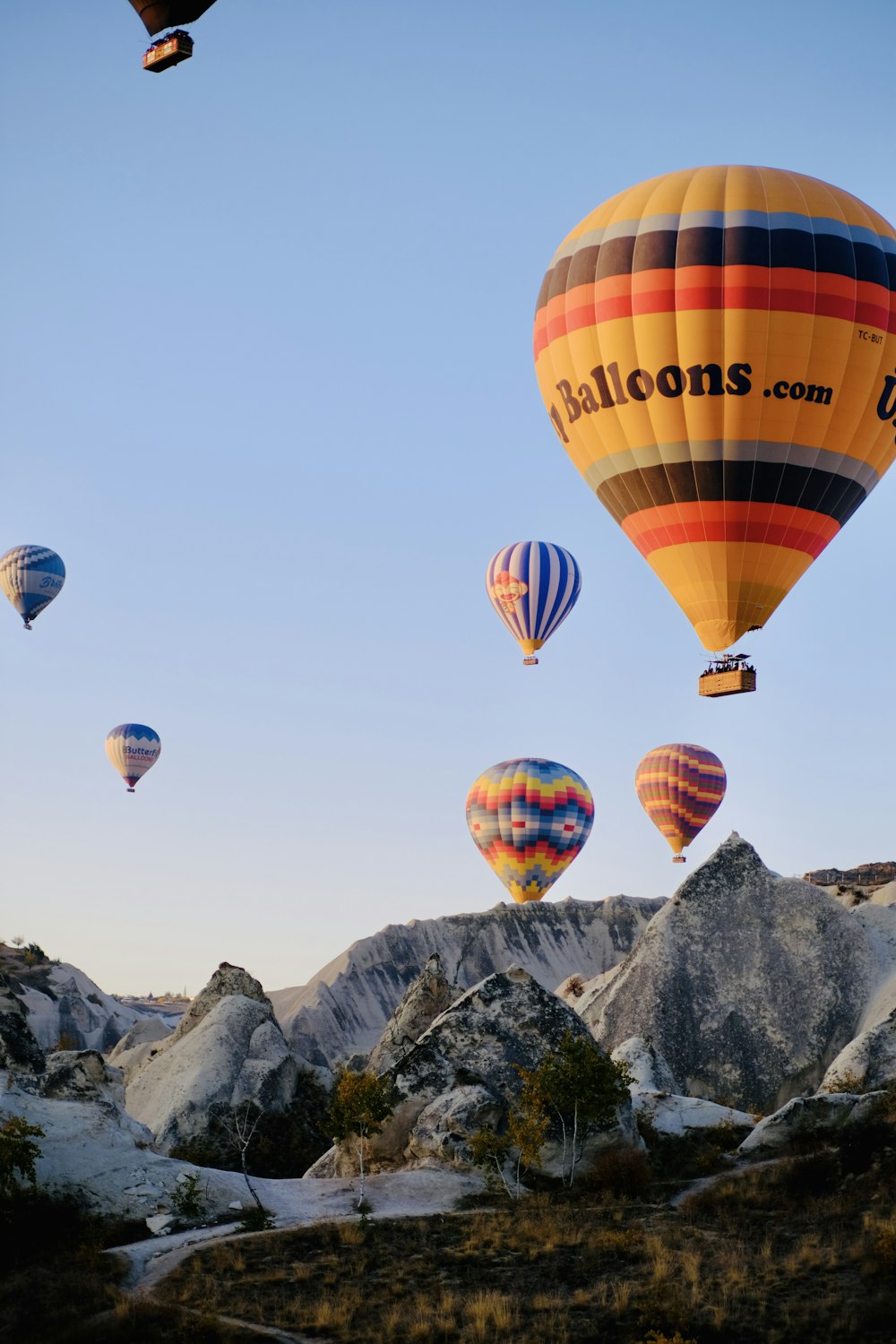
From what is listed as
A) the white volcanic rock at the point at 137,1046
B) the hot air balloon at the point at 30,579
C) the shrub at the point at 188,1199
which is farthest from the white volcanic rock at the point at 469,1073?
the hot air balloon at the point at 30,579

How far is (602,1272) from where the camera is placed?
2880 centimetres

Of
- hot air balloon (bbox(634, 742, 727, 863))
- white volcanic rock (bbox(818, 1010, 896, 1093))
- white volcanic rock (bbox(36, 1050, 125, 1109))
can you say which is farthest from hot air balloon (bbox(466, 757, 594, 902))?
white volcanic rock (bbox(36, 1050, 125, 1109))

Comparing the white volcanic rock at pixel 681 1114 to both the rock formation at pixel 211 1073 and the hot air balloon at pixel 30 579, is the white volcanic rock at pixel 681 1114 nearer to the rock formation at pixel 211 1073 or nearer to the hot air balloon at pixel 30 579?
the rock formation at pixel 211 1073

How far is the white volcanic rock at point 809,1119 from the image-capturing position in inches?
1489

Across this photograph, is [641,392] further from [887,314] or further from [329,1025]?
[329,1025]

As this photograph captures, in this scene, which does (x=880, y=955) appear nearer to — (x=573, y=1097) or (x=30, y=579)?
(x=573, y=1097)

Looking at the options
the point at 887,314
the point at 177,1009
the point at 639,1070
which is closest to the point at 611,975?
the point at 639,1070

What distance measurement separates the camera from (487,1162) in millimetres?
37656

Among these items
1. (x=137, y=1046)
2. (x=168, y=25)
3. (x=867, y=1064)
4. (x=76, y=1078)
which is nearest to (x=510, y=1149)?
(x=76, y=1078)

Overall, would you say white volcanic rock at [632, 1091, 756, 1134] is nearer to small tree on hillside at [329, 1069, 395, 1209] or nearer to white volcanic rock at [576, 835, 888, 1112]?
white volcanic rock at [576, 835, 888, 1112]

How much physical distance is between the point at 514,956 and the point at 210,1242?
7925 cm

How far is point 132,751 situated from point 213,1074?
54561mm

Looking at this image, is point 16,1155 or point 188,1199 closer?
point 16,1155

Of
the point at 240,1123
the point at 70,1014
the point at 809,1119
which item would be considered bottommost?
the point at 809,1119
